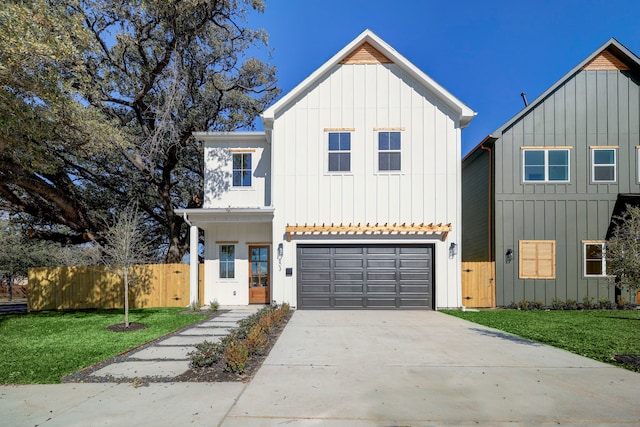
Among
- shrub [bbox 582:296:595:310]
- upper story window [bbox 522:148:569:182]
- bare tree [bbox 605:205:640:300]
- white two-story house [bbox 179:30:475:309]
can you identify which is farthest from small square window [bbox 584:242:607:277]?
bare tree [bbox 605:205:640:300]

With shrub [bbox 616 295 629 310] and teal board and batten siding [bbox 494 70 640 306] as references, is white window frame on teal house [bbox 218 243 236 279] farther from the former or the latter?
shrub [bbox 616 295 629 310]

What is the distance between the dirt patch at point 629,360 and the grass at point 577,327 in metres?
0.12

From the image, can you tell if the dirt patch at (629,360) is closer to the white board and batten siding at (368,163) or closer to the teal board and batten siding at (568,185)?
the white board and batten siding at (368,163)

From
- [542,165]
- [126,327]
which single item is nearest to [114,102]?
[126,327]

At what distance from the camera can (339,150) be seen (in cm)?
1261

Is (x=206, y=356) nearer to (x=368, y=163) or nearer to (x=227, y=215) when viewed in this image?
(x=227, y=215)

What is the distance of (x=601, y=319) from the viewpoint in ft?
35.1

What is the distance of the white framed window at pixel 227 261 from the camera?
13.6 metres

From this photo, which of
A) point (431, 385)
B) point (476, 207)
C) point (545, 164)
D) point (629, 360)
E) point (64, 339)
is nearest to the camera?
point (431, 385)

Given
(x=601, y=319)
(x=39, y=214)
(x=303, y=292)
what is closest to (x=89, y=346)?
(x=303, y=292)

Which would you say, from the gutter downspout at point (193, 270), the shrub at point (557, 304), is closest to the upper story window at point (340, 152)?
the gutter downspout at point (193, 270)

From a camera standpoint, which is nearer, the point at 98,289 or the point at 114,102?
the point at 98,289

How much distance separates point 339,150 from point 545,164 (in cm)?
745

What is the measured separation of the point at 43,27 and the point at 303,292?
969 cm
